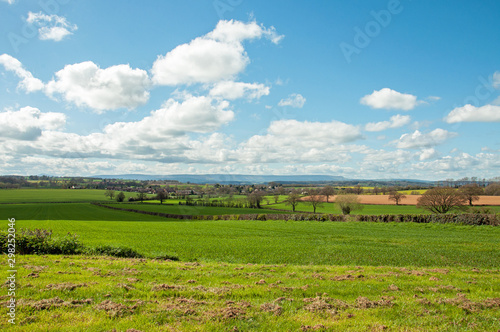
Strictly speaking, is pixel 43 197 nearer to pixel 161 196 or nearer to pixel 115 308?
pixel 161 196

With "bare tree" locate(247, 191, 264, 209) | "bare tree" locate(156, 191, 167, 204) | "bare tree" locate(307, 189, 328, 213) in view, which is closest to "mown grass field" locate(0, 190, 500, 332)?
"bare tree" locate(307, 189, 328, 213)

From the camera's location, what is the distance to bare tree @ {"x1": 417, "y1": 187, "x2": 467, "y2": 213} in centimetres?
5700

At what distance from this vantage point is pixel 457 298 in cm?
848

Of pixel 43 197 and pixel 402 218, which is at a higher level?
pixel 402 218

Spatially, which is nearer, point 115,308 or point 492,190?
point 115,308

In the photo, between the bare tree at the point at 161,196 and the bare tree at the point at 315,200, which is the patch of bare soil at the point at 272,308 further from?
the bare tree at the point at 161,196

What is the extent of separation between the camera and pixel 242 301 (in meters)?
7.75

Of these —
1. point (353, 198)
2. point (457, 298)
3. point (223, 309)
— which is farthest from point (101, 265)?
point (353, 198)

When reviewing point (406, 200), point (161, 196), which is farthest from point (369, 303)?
point (161, 196)

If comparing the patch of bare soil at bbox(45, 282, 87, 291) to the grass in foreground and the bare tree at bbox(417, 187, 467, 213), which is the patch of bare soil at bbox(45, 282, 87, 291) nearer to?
the grass in foreground

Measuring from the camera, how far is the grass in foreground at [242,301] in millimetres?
6355

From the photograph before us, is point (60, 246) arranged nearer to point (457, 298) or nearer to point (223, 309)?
point (223, 309)

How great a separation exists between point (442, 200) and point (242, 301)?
64037 mm

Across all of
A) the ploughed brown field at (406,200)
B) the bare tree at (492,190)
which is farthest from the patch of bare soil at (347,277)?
the bare tree at (492,190)
